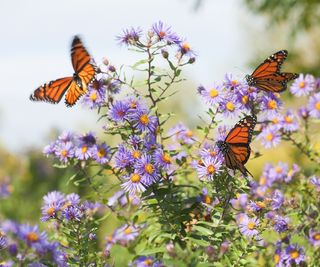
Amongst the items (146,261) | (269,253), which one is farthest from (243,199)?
(146,261)

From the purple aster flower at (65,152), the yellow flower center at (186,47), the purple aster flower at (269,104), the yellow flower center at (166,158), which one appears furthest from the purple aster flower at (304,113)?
the purple aster flower at (65,152)

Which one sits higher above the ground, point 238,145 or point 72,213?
point 238,145

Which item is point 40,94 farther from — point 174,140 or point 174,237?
point 174,237

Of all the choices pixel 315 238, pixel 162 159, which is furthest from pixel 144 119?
pixel 315 238

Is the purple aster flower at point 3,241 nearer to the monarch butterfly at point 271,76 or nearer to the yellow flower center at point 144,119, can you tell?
the yellow flower center at point 144,119

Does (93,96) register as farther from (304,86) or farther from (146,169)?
(304,86)

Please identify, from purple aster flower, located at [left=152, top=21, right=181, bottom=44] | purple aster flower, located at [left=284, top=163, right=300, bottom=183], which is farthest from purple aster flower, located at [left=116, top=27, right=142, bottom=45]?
purple aster flower, located at [left=284, top=163, right=300, bottom=183]

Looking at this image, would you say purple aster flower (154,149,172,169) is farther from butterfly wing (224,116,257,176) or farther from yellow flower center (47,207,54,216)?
yellow flower center (47,207,54,216)
